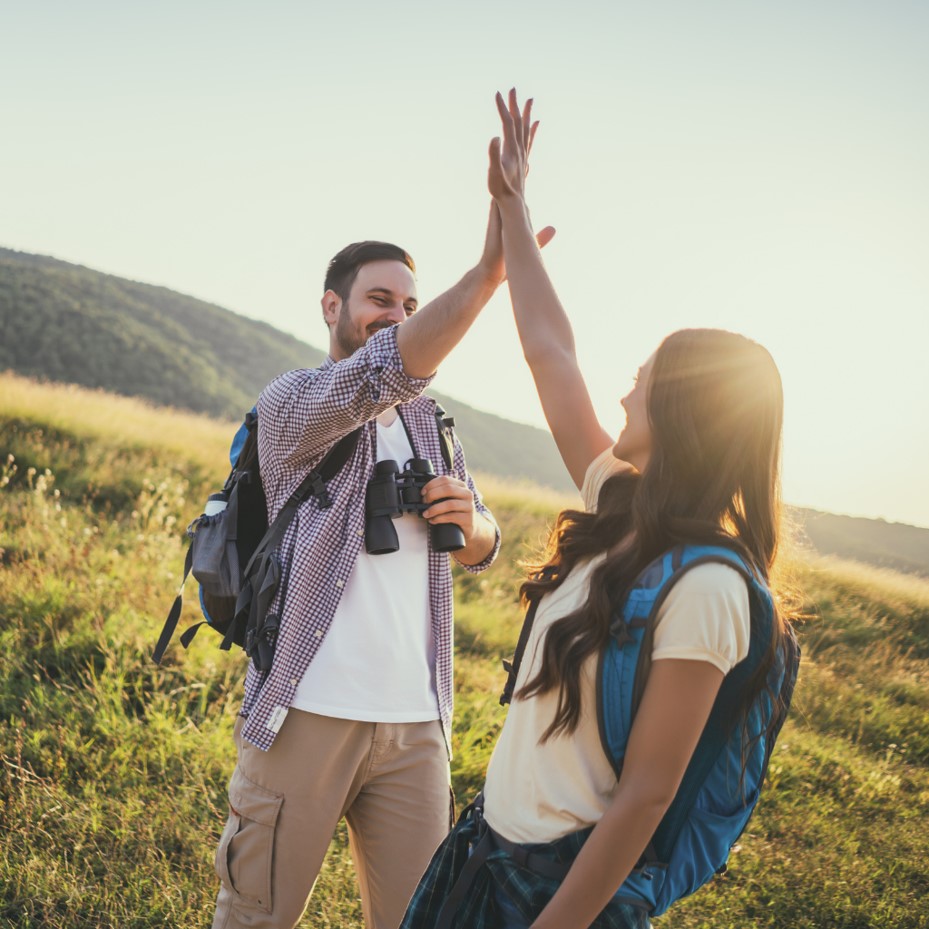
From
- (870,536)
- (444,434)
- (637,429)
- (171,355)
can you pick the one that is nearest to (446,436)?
(444,434)

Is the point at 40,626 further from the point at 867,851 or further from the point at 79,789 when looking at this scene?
the point at 867,851

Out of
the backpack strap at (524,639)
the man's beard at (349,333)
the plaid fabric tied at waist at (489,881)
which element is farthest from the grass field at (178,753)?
the man's beard at (349,333)

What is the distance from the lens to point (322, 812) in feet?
7.50

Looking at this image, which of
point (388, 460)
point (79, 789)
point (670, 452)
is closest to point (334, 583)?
point (388, 460)

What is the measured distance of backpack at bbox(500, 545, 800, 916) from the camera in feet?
4.83

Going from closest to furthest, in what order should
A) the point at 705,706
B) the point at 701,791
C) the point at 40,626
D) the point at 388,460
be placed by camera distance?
the point at 705,706 → the point at 701,791 → the point at 388,460 → the point at 40,626

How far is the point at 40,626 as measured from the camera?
5.57m

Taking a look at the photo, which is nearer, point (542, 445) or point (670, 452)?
point (670, 452)

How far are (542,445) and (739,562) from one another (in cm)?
7245

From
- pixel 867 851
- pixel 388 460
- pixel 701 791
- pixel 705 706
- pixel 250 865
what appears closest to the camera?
pixel 705 706

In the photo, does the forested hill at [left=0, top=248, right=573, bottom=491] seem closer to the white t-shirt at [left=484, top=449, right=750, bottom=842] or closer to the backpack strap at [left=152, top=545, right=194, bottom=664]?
the backpack strap at [left=152, top=545, right=194, bottom=664]

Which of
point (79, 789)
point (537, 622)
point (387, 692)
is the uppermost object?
point (537, 622)

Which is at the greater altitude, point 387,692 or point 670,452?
point 670,452

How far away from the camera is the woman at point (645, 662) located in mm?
1397
